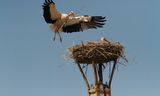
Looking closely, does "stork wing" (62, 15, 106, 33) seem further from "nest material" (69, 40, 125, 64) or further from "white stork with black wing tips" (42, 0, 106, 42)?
"nest material" (69, 40, 125, 64)

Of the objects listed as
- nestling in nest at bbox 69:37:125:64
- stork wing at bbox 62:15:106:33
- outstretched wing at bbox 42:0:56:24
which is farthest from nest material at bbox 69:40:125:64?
outstretched wing at bbox 42:0:56:24

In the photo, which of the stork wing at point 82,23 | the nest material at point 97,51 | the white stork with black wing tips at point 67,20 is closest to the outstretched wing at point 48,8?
the white stork with black wing tips at point 67,20

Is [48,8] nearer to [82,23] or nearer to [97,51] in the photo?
[82,23]

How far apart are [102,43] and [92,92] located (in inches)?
119

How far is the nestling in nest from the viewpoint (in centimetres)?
2931

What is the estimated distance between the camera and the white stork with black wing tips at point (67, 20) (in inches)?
1039

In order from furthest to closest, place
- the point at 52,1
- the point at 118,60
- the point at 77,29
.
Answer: the point at 118,60 → the point at 77,29 → the point at 52,1

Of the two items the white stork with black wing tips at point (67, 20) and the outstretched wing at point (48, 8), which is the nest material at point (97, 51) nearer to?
the white stork with black wing tips at point (67, 20)

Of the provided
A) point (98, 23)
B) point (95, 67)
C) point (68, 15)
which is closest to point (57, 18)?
point (68, 15)

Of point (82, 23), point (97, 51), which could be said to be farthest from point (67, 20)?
point (97, 51)

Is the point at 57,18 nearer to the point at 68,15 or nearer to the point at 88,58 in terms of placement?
the point at 68,15

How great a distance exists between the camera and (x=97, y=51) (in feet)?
96.2

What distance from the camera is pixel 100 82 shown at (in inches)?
1206

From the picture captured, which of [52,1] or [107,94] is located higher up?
[52,1]
